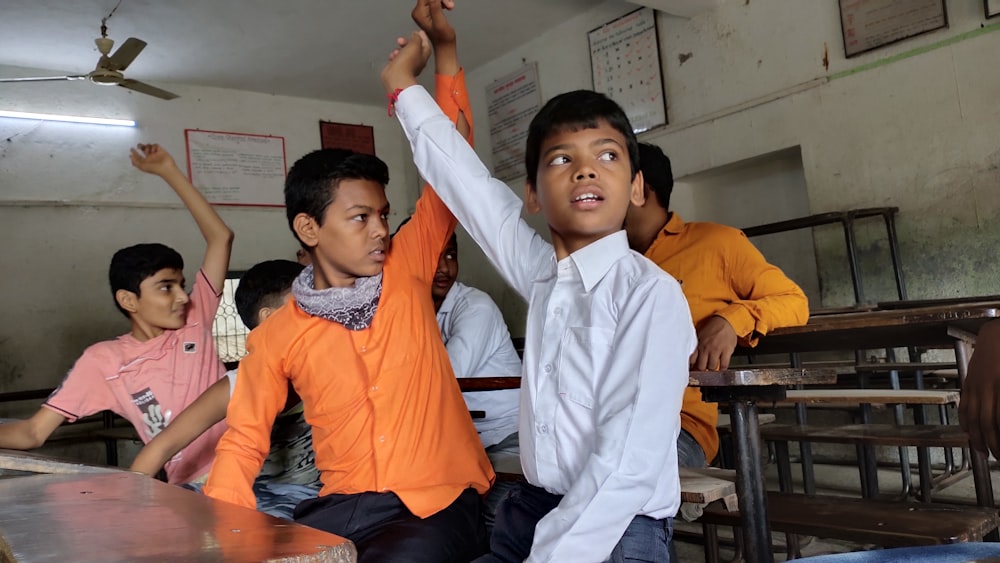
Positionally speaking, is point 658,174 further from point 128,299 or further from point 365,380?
point 128,299

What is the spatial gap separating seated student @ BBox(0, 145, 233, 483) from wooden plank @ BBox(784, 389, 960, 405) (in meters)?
2.07

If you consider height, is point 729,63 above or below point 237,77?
below

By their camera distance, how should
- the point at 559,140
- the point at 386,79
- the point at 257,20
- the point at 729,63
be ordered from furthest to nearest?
the point at 257,20, the point at 729,63, the point at 386,79, the point at 559,140

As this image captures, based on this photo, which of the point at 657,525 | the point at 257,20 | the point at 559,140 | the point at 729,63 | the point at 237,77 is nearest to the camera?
the point at 657,525

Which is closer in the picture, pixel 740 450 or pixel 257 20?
pixel 740 450

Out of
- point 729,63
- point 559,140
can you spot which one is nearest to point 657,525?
point 559,140

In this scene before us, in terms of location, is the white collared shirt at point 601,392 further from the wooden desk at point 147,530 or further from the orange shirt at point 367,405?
the wooden desk at point 147,530

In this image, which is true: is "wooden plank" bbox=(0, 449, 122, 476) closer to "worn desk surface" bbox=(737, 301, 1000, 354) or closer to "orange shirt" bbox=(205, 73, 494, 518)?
"orange shirt" bbox=(205, 73, 494, 518)

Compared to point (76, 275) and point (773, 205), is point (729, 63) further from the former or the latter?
point (76, 275)

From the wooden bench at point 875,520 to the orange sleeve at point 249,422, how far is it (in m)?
1.08

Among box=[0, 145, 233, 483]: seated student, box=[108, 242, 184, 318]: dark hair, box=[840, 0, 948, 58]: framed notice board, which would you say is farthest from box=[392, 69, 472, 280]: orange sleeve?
box=[840, 0, 948, 58]: framed notice board

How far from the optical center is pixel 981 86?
4086mm

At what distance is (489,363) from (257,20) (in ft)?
14.4

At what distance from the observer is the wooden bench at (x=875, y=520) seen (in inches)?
59.9
